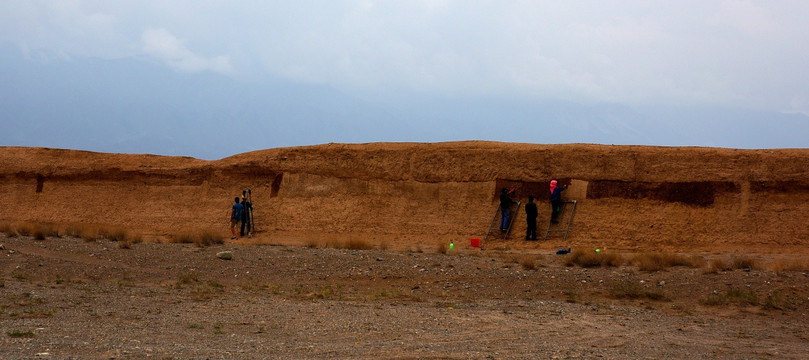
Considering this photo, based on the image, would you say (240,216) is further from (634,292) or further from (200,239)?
(634,292)

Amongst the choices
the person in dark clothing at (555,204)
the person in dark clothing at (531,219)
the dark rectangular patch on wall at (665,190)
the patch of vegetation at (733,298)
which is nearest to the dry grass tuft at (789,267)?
the patch of vegetation at (733,298)

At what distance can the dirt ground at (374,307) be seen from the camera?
869 cm

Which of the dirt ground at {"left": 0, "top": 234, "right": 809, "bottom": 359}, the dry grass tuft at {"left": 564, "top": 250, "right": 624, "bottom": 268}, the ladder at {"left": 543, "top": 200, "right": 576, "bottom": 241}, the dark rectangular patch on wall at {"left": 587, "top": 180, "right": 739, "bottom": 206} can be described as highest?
the dark rectangular patch on wall at {"left": 587, "top": 180, "right": 739, "bottom": 206}

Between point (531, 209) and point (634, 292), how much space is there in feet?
32.4

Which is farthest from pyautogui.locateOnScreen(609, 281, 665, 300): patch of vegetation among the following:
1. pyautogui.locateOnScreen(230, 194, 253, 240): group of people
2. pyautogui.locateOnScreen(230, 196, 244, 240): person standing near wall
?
pyautogui.locateOnScreen(230, 194, 253, 240): group of people

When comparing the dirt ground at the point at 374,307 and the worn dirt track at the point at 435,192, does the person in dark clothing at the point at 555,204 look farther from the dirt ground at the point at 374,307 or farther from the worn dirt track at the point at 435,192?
the dirt ground at the point at 374,307

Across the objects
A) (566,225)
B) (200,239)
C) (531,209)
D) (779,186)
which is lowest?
(200,239)

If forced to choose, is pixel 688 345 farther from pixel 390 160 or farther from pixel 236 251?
pixel 390 160

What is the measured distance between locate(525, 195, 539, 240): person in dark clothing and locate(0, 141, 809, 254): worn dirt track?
0.50 m

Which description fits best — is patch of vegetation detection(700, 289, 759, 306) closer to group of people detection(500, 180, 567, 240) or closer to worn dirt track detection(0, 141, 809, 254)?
worn dirt track detection(0, 141, 809, 254)

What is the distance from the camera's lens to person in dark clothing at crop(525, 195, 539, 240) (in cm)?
2358

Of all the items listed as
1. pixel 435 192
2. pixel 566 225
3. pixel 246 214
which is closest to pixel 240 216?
pixel 246 214

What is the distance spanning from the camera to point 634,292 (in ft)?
45.4

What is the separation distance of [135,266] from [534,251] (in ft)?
37.9
